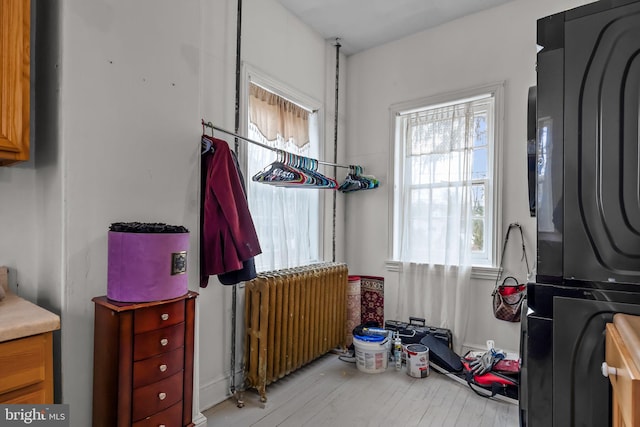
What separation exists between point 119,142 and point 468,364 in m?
2.78

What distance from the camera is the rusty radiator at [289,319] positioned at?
234 cm

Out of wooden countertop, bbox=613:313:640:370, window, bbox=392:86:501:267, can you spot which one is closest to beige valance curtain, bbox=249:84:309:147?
window, bbox=392:86:501:267

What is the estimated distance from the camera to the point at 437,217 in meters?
3.14

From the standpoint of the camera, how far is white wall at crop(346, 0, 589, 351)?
9.07ft

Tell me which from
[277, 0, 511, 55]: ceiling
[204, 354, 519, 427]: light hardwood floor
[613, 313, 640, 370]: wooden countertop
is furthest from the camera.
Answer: [277, 0, 511, 55]: ceiling

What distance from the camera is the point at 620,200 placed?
897 mm

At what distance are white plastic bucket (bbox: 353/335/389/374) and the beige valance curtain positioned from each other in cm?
180

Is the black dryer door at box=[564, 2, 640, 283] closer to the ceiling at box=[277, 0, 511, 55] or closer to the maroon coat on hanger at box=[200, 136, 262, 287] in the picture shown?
the maroon coat on hanger at box=[200, 136, 262, 287]

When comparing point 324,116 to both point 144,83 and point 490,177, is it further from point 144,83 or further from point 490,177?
point 144,83

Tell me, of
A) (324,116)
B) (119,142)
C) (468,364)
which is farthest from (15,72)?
(468,364)

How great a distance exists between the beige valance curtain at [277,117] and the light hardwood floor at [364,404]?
1944 millimetres

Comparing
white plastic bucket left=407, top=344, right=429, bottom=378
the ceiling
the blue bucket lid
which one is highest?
the ceiling

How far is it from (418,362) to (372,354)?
1.15ft

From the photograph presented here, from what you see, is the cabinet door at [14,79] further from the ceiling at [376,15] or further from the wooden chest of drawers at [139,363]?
the ceiling at [376,15]
